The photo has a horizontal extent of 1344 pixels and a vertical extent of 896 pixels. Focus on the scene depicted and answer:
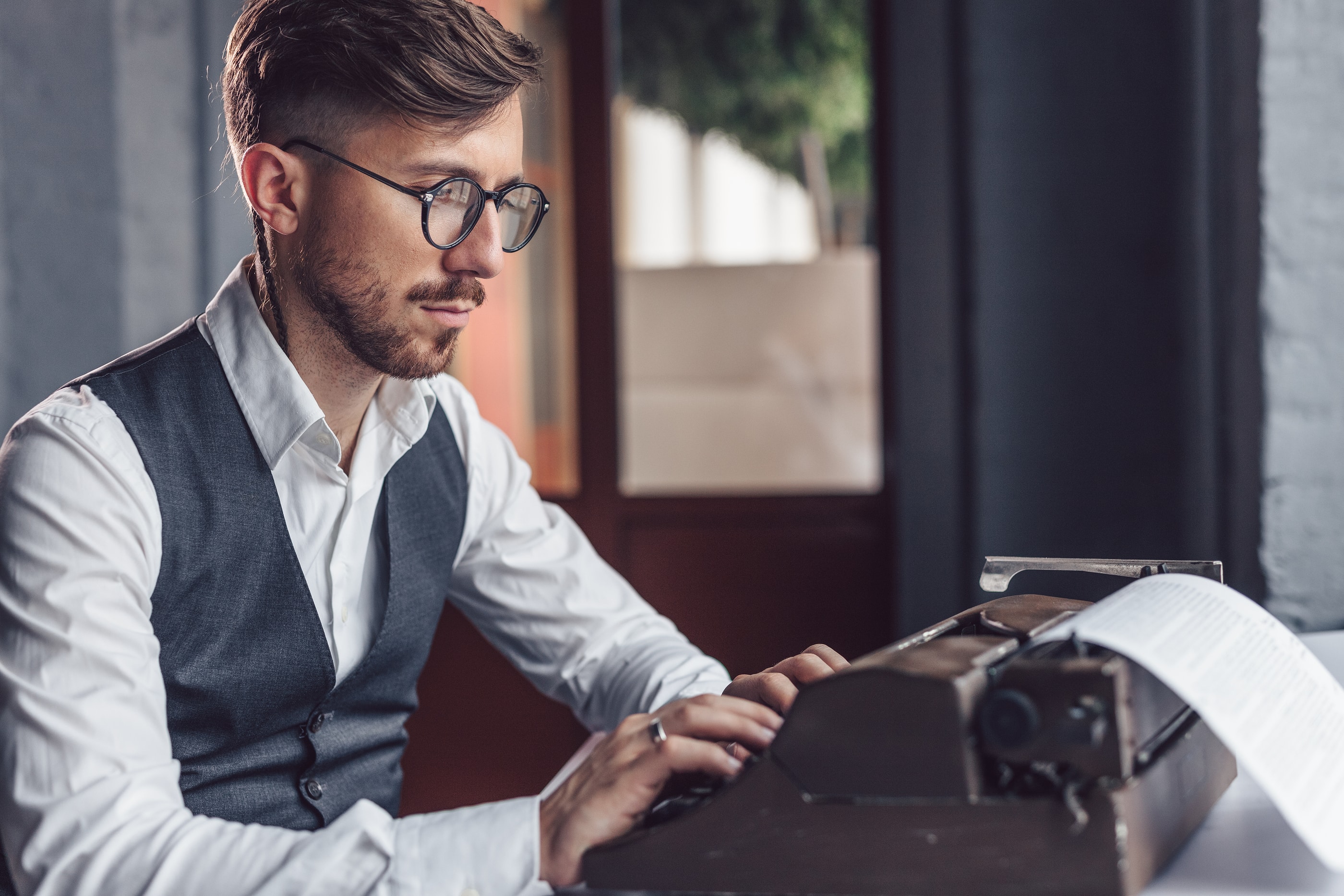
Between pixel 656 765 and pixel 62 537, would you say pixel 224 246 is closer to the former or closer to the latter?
pixel 62 537

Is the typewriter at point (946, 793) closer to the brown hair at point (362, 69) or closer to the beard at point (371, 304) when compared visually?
the beard at point (371, 304)

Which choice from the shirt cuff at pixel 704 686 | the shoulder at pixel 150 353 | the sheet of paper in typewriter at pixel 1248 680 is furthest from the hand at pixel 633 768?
the shoulder at pixel 150 353

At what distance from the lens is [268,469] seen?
1.19 meters

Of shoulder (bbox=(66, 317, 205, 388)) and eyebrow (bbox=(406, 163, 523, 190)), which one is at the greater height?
eyebrow (bbox=(406, 163, 523, 190))

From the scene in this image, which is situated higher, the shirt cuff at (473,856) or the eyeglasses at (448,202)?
the eyeglasses at (448,202)

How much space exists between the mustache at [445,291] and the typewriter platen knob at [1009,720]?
0.74 metres

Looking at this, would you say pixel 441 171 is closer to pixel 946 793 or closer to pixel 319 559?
pixel 319 559

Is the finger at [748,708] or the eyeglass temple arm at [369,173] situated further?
the eyeglass temple arm at [369,173]

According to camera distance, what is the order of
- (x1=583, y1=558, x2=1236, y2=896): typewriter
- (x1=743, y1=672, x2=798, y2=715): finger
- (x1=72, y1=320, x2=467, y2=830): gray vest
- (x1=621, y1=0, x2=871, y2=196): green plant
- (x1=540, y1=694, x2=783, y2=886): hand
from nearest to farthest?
1. (x1=583, y1=558, x2=1236, y2=896): typewriter
2. (x1=540, y1=694, x2=783, y2=886): hand
3. (x1=743, y1=672, x2=798, y2=715): finger
4. (x1=72, y1=320, x2=467, y2=830): gray vest
5. (x1=621, y1=0, x2=871, y2=196): green plant

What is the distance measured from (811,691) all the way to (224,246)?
228 centimetres

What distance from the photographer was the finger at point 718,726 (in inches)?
33.6

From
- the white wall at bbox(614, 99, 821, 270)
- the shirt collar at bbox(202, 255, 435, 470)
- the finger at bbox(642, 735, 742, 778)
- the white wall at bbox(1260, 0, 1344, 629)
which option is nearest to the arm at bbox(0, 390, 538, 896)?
the finger at bbox(642, 735, 742, 778)

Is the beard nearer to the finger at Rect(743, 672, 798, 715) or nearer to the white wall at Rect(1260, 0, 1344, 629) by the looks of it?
the finger at Rect(743, 672, 798, 715)

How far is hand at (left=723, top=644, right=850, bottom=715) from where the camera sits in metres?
0.98
